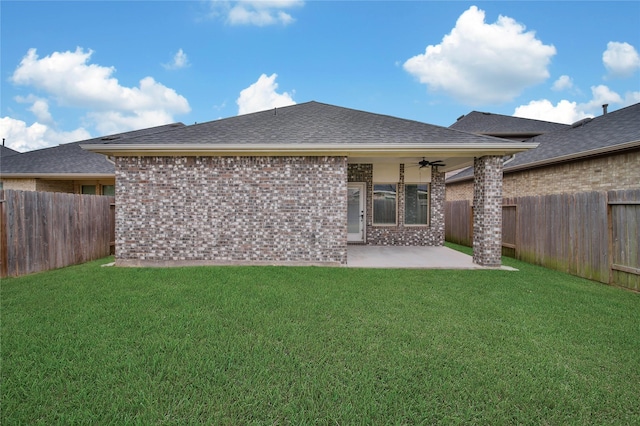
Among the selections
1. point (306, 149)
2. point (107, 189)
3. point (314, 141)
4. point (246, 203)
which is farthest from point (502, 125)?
point (107, 189)

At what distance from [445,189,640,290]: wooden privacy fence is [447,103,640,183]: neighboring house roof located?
210cm

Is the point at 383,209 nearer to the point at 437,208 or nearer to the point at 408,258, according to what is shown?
the point at 437,208

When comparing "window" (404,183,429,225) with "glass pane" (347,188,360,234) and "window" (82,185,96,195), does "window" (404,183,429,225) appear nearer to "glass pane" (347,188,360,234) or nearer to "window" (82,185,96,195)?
"glass pane" (347,188,360,234)

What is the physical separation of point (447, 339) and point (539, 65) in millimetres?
14173

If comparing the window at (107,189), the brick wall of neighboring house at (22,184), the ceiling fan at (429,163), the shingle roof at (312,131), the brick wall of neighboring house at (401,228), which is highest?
the shingle roof at (312,131)

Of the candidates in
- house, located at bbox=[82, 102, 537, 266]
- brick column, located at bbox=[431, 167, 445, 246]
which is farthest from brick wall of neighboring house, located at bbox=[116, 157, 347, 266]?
brick column, located at bbox=[431, 167, 445, 246]

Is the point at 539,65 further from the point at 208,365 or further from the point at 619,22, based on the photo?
the point at 208,365

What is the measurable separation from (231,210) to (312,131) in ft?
9.72

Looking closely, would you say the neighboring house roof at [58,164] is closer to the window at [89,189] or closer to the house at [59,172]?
the house at [59,172]

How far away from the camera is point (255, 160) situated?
7.29m

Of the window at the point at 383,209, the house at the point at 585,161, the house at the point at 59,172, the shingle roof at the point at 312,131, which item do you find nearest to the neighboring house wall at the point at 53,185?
the house at the point at 59,172

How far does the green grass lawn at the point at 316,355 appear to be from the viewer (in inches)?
86.7

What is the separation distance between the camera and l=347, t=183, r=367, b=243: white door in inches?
441

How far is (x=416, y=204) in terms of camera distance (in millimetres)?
11359
